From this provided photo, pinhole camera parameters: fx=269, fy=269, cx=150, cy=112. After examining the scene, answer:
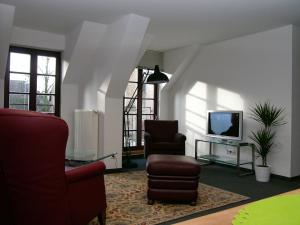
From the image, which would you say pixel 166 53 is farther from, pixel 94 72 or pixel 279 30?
pixel 279 30

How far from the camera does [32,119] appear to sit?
5.48 ft

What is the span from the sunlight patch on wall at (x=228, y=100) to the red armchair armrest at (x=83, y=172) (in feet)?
11.9

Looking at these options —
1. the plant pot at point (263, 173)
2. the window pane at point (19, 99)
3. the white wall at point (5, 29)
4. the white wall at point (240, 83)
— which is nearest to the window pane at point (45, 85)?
the window pane at point (19, 99)

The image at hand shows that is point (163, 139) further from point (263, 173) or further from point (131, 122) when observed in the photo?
point (263, 173)

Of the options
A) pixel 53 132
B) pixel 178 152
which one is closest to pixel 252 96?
pixel 178 152

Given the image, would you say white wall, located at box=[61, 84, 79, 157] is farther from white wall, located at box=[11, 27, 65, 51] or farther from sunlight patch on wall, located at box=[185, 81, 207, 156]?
sunlight patch on wall, located at box=[185, 81, 207, 156]

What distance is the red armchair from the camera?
1.65 metres

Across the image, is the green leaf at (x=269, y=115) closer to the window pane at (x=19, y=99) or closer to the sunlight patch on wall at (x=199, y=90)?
the sunlight patch on wall at (x=199, y=90)

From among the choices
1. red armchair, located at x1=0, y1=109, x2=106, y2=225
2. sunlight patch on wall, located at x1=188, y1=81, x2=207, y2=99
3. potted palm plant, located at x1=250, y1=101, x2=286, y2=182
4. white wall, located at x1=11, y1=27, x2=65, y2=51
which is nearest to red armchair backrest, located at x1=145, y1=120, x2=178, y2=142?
sunlight patch on wall, located at x1=188, y1=81, x2=207, y2=99

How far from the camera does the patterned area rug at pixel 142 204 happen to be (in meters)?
2.66

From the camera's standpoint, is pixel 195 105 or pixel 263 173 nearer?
pixel 263 173

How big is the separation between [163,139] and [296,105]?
2479 millimetres

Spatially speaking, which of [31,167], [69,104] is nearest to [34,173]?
[31,167]

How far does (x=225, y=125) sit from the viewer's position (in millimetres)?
5102
